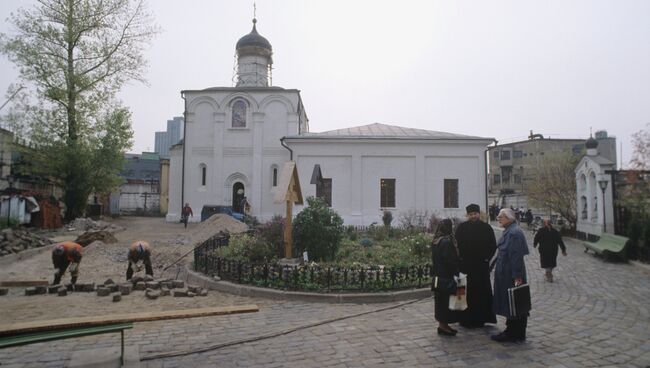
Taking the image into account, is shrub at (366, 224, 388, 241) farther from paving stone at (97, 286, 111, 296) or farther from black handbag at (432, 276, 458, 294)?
black handbag at (432, 276, 458, 294)

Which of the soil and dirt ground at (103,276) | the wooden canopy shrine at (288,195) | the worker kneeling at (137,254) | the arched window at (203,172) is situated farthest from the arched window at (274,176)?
the worker kneeling at (137,254)

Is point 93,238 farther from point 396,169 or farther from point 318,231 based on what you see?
point 396,169

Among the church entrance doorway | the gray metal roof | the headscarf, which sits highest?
the gray metal roof

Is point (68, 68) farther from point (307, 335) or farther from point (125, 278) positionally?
point (307, 335)

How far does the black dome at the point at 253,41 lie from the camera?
29.7 metres

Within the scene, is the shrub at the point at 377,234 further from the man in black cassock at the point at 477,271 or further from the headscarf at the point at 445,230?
the headscarf at the point at 445,230

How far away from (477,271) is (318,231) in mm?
4854

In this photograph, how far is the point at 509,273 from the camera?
523 cm

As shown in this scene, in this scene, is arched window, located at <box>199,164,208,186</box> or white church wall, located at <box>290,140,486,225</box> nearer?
white church wall, located at <box>290,140,486,225</box>

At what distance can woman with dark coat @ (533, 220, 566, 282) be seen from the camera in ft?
31.1

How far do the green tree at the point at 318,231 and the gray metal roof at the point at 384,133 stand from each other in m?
13.5

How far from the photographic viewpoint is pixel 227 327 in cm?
577

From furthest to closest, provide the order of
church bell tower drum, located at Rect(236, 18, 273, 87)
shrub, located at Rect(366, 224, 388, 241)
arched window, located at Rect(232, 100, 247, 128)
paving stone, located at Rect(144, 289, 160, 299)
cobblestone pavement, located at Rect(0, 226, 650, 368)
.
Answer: church bell tower drum, located at Rect(236, 18, 273, 87), arched window, located at Rect(232, 100, 247, 128), shrub, located at Rect(366, 224, 388, 241), paving stone, located at Rect(144, 289, 160, 299), cobblestone pavement, located at Rect(0, 226, 650, 368)

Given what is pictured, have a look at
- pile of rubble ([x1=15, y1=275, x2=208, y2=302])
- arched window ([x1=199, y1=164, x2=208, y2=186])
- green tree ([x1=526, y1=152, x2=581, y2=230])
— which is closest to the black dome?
arched window ([x1=199, y1=164, x2=208, y2=186])
